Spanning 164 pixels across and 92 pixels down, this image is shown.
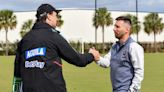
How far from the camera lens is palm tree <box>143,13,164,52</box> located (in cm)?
9656

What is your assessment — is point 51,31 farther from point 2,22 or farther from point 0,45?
point 2,22

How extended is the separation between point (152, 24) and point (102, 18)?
998cm

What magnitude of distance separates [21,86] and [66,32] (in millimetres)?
86517

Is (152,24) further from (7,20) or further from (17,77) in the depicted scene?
(17,77)

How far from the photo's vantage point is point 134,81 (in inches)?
242

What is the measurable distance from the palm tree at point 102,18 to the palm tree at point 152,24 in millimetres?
7053

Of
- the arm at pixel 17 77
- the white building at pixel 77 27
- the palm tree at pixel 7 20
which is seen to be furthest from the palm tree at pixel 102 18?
the arm at pixel 17 77

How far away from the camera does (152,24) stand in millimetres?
97312

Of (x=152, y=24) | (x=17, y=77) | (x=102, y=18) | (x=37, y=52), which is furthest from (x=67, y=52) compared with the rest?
(x=152, y=24)

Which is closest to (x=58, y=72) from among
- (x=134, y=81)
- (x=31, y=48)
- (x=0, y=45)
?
(x=31, y=48)

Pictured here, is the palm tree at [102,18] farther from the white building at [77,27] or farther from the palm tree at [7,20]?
the palm tree at [7,20]

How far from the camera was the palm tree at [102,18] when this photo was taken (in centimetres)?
9550

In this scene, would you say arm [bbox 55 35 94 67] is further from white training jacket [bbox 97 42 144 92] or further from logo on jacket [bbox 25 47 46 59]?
white training jacket [bbox 97 42 144 92]

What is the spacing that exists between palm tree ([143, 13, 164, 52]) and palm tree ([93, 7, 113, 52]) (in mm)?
7053
